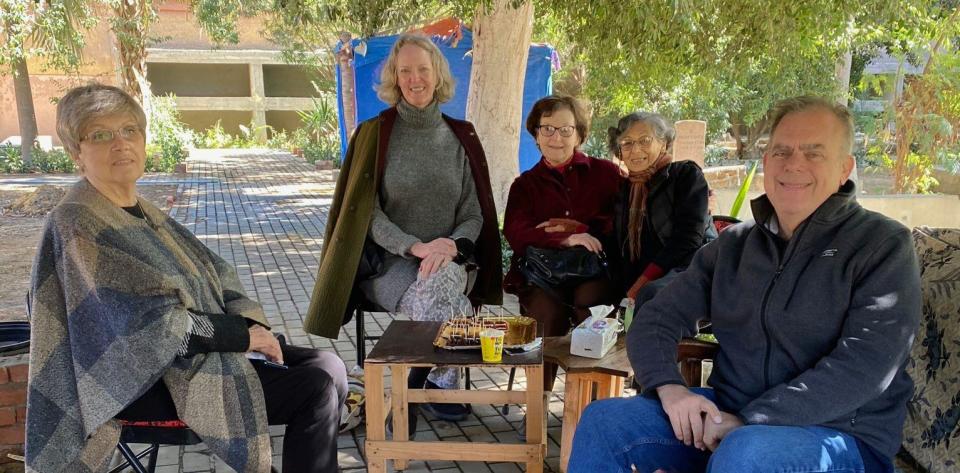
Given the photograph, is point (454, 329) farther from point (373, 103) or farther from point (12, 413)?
point (373, 103)

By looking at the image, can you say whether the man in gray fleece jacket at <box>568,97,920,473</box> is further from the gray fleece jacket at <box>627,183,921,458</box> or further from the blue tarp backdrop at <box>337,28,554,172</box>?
the blue tarp backdrop at <box>337,28,554,172</box>

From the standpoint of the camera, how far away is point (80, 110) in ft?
7.32

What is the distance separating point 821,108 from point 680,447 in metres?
1.08

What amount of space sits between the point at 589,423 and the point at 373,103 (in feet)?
30.0

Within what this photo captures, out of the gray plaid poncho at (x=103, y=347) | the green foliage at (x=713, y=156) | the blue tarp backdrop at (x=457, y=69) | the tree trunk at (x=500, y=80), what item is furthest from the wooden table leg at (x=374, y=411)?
the green foliage at (x=713, y=156)

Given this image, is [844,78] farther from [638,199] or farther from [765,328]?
[765,328]

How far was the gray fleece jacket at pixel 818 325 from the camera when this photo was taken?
1906 mm

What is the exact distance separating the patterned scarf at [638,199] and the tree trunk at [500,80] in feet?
12.4

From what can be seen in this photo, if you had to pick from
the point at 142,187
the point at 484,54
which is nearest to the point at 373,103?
the point at 484,54

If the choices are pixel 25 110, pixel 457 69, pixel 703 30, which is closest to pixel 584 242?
pixel 703 30

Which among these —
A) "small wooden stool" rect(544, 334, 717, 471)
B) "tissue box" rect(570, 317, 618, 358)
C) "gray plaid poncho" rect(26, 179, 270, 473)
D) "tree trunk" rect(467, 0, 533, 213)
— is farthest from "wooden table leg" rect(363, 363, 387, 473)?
"tree trunk" rect(467, 0, 533, 213)

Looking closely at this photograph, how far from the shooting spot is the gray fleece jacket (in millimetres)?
1906

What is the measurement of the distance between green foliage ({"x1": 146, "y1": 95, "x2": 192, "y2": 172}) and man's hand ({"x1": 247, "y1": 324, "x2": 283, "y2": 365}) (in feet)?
52.5

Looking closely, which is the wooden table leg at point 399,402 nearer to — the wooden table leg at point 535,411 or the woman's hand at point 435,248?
the wooden table leg at point 535,411
